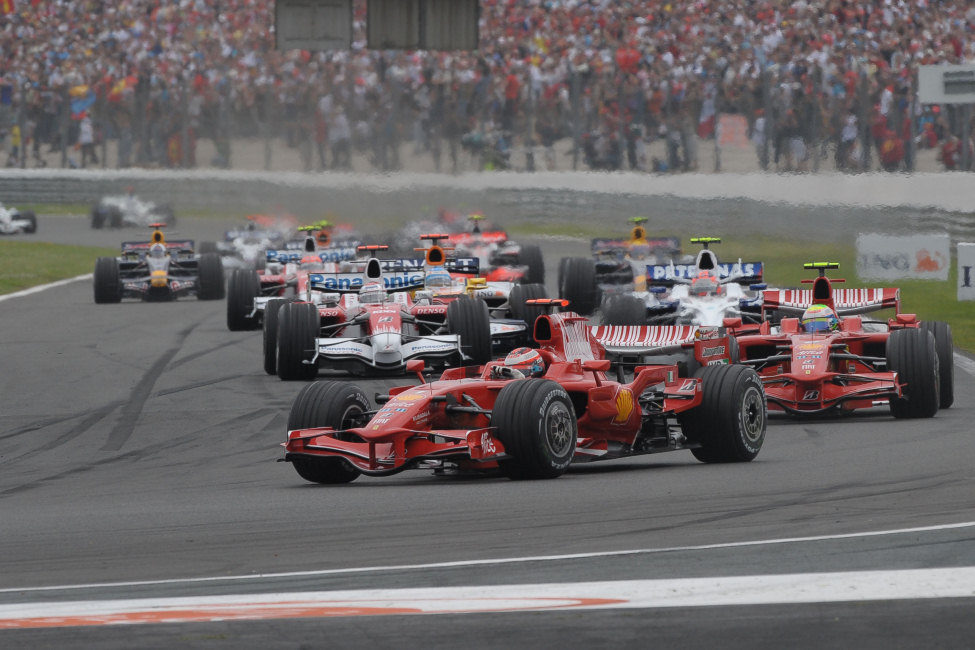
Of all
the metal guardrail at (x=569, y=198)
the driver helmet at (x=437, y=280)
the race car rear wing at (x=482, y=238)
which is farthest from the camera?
the metal guardrail at (x=569, y=198)

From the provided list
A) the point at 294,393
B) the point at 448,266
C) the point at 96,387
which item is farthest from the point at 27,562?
the point at 448,266

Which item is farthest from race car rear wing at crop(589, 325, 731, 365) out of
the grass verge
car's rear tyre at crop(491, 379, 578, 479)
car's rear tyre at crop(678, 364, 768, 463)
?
the grass verge

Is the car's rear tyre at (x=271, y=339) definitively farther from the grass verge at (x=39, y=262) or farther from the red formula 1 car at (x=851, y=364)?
the grass verge at (x=39, y=262)

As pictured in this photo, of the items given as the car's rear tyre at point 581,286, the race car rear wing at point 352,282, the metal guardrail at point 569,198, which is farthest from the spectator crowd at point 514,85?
the race car rear wing at point 352,282

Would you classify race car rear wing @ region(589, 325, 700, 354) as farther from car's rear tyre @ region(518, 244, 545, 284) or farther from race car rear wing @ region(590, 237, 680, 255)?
car's rear tyre @ region(518, 244, 545, 284)

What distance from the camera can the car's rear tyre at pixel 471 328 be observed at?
16281 mm

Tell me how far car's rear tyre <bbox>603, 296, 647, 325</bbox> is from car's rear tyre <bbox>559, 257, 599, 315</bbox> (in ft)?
13.9

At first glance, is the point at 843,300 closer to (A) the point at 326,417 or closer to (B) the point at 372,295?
(B) the point at 372,295

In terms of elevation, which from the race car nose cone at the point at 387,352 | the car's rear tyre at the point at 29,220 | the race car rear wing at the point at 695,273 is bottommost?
the race car nose cone at the point at 387,352

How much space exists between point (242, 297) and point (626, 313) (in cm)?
551

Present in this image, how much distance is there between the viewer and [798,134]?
30391 millimetres

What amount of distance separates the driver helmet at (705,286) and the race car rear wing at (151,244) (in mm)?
10898

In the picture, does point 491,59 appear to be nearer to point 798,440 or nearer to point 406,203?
point 406,203

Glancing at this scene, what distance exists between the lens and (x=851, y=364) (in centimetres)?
1405
